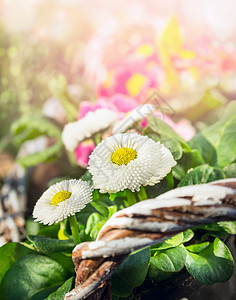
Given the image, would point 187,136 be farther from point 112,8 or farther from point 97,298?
point 112,8

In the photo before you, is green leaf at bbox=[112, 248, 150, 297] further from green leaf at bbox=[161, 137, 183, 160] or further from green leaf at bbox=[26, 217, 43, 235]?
green leaf at bbox=[26, 217, 43, 235]

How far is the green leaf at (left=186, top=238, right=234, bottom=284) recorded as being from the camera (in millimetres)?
224

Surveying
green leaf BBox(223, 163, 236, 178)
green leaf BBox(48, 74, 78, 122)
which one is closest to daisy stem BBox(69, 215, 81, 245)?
green leaf BBox(223, 163, 236, 178)

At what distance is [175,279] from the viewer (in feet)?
0.77

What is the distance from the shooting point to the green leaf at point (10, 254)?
256 millimetres

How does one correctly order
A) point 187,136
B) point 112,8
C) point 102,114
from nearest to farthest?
1. point 102,114
2. point 187,136
3. point 112,8

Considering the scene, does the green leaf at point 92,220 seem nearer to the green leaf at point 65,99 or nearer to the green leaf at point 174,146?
the green leaf at point 174,146

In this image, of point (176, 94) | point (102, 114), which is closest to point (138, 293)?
point (102, 114)

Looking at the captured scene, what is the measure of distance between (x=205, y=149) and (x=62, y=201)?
0.16 m

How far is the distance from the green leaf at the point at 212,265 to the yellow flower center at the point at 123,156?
84 mm

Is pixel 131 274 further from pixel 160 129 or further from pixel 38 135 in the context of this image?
pixel 38 135

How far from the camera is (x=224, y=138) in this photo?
1.02 ft

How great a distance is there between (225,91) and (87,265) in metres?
0.42

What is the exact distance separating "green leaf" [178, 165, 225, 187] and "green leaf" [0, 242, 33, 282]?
0.43ft
